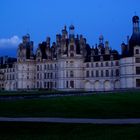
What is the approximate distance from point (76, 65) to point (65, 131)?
71.2 m

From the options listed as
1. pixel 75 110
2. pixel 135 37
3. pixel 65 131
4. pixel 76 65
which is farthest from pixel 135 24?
pixel 65 131

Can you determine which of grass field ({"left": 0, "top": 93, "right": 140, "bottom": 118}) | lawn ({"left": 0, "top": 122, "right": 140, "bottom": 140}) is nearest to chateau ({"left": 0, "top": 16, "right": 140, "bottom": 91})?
grass field ({"left": 0, "top": 93, "right": 140, "bottom": 118})

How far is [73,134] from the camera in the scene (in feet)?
47.2

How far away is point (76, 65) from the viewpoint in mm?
86375

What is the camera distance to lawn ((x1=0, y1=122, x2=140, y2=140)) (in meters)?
13.5

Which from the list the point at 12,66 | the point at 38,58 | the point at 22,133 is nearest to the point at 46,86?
A: the point at 38,58

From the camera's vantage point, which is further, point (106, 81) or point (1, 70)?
point (1, 70)

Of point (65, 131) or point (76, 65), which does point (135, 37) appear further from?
point (65, 131)

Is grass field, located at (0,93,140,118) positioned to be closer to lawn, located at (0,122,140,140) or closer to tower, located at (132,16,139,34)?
lawn, located at (0,122,140,140)

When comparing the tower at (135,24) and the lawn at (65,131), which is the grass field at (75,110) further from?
the tower at (135,24)

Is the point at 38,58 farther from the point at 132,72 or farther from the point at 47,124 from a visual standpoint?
the point at 47,124

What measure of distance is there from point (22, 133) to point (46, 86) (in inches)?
3104

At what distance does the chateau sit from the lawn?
60.1 m

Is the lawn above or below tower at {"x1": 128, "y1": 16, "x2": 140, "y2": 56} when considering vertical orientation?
below
